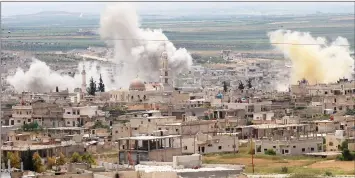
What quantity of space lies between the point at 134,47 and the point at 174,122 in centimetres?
4154

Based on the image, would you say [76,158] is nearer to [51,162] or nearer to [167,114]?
[51,162]

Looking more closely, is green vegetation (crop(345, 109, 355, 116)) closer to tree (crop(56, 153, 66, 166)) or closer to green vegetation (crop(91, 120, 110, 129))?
green vegetation (crop(91, 120, 110, 129))

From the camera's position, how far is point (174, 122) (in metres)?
45.9

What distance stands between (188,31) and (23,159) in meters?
120

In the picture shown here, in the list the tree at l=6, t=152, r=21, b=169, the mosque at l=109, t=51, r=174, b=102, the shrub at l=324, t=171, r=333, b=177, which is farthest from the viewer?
the mosque at l=109, t=51, r=174, b=102

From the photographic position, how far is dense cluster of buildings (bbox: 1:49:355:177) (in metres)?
37.7

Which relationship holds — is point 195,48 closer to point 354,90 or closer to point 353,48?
point 353,48

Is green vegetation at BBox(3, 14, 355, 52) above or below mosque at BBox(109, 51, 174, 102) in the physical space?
above

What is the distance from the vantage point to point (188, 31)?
Result: 154 metres

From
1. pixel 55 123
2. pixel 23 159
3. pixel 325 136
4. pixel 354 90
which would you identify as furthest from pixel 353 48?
pixel 23 159

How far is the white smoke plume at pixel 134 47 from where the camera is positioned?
273ft

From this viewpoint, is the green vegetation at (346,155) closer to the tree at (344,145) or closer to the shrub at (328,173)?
the tree at (344,145)

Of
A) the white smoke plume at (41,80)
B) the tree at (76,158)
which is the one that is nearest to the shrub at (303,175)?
the tree at (76,158)

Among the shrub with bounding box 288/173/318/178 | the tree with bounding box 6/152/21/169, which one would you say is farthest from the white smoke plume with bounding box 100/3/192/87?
the shrub with bounding box 288/173/318/178
